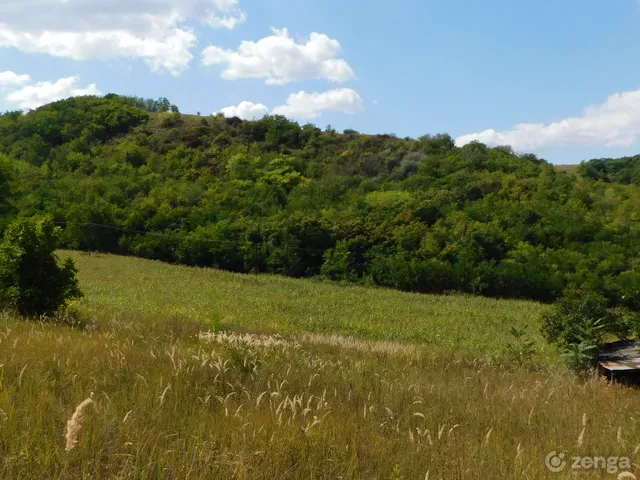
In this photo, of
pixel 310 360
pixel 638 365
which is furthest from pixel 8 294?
pixel 638 365

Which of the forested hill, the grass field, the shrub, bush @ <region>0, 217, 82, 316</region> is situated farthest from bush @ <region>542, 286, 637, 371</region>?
the forested hill

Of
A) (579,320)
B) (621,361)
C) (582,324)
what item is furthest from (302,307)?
(621,361)

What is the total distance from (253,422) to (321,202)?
7267cm

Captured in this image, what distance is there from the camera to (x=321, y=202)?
76.0 m

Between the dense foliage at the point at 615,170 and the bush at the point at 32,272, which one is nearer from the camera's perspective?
the bush at the point at 32,272

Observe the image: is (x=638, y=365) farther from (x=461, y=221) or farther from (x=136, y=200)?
(x=136, y=200)

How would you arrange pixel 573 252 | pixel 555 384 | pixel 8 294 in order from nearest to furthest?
pixel 555 384 → pixel 8 294 → pixel 573 252

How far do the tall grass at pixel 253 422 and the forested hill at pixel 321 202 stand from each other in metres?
33.2

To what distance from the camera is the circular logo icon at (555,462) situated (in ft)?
11.9

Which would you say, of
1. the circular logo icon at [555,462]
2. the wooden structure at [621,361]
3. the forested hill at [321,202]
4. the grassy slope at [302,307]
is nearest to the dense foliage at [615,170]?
the forested hill at [321,202]

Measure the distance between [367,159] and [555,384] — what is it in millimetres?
85146

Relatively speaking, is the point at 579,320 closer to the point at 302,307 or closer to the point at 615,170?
the point at 302,307

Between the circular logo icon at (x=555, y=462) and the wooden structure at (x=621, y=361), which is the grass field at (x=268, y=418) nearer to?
the circular logo icon at (x=555, y=462)

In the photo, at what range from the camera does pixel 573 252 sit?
53.8 meters
